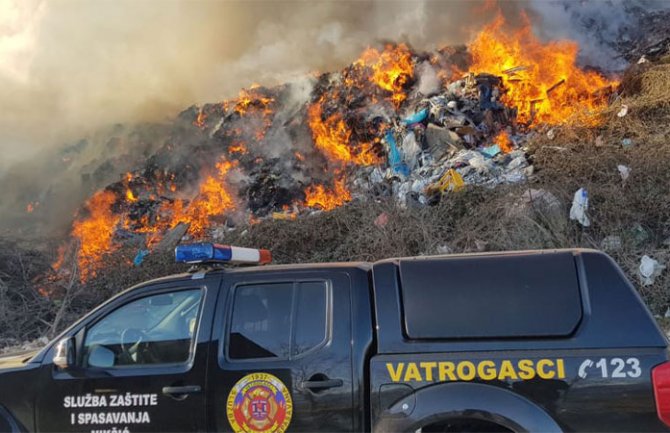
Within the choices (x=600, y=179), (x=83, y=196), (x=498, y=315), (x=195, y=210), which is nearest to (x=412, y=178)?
(x=600, y=179)

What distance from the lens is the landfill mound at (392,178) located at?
7.82 meters

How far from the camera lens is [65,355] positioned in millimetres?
2943

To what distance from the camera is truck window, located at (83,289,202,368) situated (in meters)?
2.96

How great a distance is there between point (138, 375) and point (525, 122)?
13.6 m

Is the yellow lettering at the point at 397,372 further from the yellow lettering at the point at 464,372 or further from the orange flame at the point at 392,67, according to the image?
the orange flame at the point at 392,67

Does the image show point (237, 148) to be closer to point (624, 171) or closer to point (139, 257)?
point (139, 257)

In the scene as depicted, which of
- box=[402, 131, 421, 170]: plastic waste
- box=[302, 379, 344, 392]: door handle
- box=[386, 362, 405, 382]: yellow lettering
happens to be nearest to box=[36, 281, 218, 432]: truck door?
box=[302, 379, 344, 392]: door handle

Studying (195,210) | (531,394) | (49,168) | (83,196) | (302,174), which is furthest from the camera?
(49,168)

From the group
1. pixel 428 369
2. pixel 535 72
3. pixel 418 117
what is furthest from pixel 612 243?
pixel 535 72

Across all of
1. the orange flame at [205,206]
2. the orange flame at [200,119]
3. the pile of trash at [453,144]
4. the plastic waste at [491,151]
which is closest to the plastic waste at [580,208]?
the pile of trash at [453,144]

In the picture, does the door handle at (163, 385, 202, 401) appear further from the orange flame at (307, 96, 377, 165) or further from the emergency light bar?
the orange flame at (307, 96, 377, 165)

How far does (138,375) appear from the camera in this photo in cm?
288

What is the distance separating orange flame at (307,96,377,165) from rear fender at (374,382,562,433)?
12.5 meters

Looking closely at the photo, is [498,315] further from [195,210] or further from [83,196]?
[83,196]
